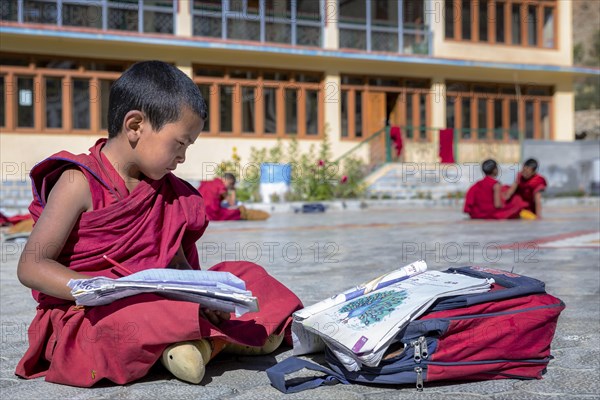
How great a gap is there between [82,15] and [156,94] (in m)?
18.1

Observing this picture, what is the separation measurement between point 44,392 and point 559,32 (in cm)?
2571

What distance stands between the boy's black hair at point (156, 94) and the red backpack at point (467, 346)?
93 cm

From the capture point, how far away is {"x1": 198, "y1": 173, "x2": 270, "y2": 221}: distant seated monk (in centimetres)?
1349

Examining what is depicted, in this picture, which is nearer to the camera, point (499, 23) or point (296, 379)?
point (296, 379)

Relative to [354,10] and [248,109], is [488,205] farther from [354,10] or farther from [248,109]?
[354,10]

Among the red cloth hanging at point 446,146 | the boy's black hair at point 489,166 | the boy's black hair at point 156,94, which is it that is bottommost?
the boy's black hair at point 156,94

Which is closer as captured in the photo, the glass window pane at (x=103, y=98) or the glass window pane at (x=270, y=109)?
the glass window pane at (x=103, y=98)

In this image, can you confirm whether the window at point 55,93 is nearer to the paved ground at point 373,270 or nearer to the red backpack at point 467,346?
the paved ground at point 373,270

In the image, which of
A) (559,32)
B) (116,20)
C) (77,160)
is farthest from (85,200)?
(559,32)

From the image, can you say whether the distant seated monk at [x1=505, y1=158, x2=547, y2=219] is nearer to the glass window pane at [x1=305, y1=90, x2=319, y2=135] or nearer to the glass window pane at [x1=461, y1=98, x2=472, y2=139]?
the glass window pane at [x1=305, y1=90, x2=319, y2=135]

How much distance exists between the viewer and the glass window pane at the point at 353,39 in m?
22.8

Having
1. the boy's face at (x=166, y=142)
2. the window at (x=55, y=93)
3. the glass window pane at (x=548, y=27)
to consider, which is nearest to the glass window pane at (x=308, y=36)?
the window at (x=55, y=93)

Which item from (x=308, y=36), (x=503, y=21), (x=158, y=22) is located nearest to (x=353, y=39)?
(x=308, y=36)

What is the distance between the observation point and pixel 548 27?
84.9 ft
